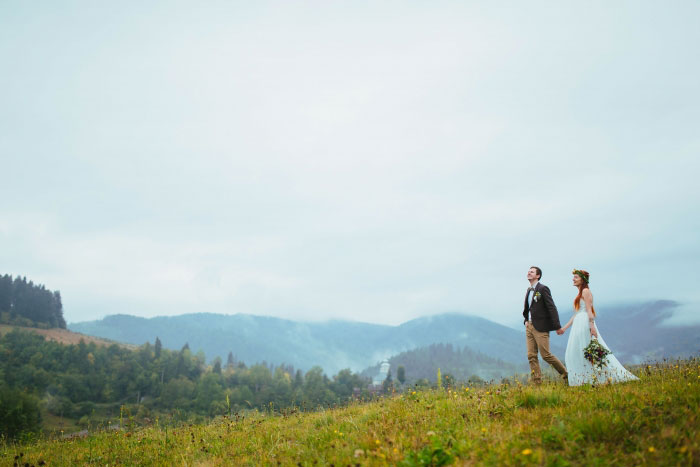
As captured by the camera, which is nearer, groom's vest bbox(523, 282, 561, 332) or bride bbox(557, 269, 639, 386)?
bride bbox(557, 269, 639, 386)

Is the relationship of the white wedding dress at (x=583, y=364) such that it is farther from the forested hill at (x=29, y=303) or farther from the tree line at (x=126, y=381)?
the forested hill at (x=29, y=303)

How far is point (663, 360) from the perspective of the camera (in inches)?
434

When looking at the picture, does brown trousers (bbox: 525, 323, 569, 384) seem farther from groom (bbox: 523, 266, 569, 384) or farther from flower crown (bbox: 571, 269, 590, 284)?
flower crown (bbox: 571, 269, 590, 284)

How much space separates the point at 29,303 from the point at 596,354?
9832 inches

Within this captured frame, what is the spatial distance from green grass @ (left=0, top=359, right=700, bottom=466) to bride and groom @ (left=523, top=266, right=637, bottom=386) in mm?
1314

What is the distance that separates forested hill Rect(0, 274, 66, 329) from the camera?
186 m

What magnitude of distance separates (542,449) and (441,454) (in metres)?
1.30

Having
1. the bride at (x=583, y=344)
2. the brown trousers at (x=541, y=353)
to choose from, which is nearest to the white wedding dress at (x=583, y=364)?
the bride at (x=583, y=344)

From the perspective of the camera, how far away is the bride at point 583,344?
9.16 meters

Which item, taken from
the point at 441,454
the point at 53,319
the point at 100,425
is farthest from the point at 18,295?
the point at 441,454

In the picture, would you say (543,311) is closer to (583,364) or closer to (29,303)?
(583,364)

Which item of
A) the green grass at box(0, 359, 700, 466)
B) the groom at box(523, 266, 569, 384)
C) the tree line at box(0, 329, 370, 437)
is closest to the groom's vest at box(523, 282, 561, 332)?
the groom at box(523, 266, 569, 384)

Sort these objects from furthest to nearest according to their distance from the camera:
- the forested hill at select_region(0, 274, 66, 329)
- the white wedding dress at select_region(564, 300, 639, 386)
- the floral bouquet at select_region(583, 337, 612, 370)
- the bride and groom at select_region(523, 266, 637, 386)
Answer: the forested hill at select_region(0, 274, 66, 329), the bride and groom at select_region(523, 266, 637, 386), the floral bouquet at select_region(583, 337, 612, 370), the white wedding dress at select_region(564, 300, 639, 386)

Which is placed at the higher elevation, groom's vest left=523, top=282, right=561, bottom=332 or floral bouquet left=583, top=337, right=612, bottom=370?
groom's vest left=523, top=282, right=561, bottom=332
